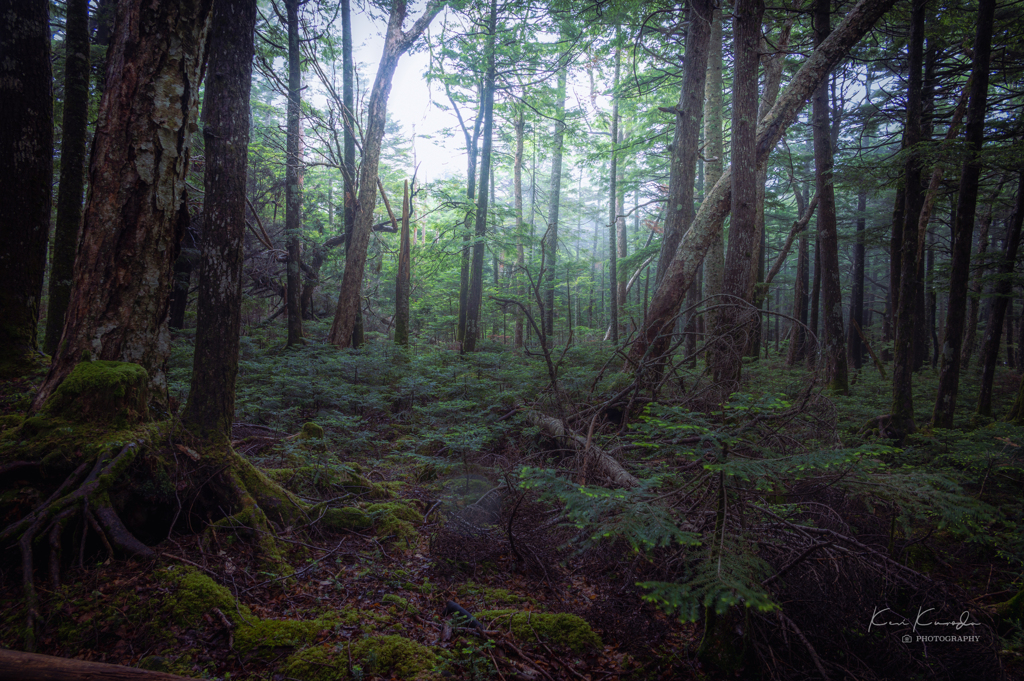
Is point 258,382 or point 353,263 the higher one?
point 353,263

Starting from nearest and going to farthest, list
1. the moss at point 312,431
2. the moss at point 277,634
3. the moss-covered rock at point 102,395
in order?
the moss at point 277,634 → the moss-covered rock at point 102,395 → the moss at point 312,431

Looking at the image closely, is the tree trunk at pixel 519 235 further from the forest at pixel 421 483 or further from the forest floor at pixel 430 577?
the forest floor at pixel 430 577

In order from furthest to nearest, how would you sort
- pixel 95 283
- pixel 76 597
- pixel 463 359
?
pixel 463 359
pixel 95 283
pixel 76 597

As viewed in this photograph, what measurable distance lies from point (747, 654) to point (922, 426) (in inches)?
281

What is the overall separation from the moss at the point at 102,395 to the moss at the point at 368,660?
8.04 ft

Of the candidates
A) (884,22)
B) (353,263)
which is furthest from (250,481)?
(884,22)

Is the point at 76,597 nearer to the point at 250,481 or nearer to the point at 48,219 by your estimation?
the point at 250,481

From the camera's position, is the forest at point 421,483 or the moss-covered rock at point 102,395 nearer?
the forest at point 421,483

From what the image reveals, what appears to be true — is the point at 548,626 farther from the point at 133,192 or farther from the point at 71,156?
the point at 71,156

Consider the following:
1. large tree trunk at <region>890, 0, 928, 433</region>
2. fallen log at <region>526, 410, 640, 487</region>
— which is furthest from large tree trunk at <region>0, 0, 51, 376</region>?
large tree trunk at <region>890, 0, 928, 433</region>

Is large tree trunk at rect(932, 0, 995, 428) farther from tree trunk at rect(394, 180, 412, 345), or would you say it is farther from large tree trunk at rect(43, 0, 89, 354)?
large tree trunk at rect(43, 0, 89, 354)

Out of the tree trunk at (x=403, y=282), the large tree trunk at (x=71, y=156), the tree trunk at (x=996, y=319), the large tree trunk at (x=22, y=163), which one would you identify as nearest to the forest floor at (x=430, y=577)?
the large tree trunk at (x=22, y=163)

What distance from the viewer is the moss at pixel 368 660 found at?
105 inches

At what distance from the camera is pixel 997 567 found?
4.21m
